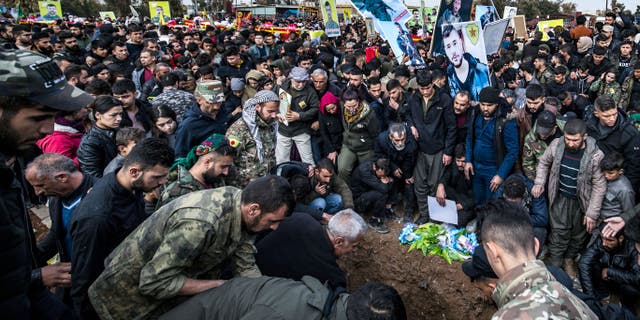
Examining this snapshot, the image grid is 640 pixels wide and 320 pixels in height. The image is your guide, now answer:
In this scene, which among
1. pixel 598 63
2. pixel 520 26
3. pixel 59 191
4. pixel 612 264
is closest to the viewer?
pixel 59 191

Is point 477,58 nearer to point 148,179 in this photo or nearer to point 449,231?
point 449,231

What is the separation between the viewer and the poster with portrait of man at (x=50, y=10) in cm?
1722

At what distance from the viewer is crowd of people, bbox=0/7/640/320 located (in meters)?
1.81

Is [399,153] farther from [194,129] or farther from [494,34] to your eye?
[494,34]

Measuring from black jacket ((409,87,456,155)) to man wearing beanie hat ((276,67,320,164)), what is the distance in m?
1.40

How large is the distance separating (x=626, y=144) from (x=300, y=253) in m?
3.63

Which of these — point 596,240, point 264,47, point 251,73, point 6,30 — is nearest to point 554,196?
point 596,240

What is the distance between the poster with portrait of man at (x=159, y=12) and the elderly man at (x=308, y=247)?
19.3 m

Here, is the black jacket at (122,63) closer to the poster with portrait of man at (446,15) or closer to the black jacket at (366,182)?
the black jacket at (366,182)

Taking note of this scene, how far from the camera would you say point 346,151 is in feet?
18.4

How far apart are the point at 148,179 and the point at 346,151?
3396 millimetres

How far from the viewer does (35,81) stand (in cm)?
130

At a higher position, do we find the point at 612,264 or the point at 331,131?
the point at 331,131

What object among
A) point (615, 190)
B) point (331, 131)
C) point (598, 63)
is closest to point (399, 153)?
point (331, 131)
